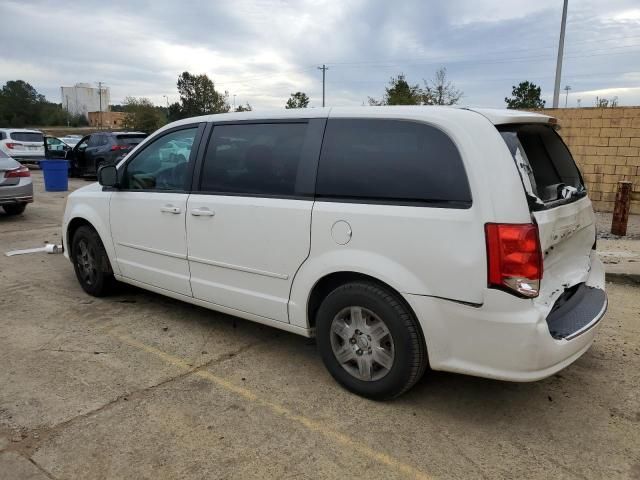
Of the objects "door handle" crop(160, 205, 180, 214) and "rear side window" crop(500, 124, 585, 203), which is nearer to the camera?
"rear side window" crop(500, 124, 585, 203)

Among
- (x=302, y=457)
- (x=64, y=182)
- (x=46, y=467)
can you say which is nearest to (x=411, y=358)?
(x=302, y=457)

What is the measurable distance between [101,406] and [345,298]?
1638mm

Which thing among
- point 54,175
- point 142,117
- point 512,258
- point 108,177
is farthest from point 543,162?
point 142,117

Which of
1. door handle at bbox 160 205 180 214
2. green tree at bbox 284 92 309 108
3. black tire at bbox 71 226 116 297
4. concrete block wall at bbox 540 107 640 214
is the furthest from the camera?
green tree at bbox 284 92 309 108

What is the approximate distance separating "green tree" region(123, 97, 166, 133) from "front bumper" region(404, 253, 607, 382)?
5181 centimetres

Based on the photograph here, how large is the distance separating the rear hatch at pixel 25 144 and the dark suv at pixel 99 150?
5.52 metres

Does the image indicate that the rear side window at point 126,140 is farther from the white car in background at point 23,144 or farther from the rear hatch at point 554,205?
the rear hatch at point 554,205

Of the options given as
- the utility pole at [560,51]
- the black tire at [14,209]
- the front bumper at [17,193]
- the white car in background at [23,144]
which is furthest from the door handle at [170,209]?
the white car in background at [23,144]

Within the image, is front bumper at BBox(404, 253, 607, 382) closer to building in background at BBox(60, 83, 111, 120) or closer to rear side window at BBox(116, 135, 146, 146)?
rear side window at BBox(116, 135, 146, 146)

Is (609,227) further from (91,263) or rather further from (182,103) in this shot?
(182,103)

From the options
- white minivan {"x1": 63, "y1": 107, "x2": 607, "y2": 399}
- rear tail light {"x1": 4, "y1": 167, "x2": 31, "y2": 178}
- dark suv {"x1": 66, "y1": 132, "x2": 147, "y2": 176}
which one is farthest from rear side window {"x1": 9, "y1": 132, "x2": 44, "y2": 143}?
white minivan {"x1": 63, "y1": 107, "x2": 607, "y2": 399}

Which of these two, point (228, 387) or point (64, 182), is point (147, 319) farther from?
point (64, 182)

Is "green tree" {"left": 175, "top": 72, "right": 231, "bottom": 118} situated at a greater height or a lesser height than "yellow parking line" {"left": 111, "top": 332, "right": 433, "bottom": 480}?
greater

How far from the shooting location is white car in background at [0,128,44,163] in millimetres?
22109
